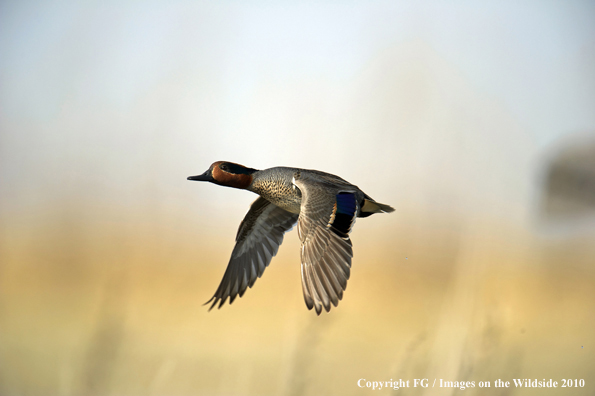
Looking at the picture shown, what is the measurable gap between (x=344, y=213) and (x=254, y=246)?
1.43 m

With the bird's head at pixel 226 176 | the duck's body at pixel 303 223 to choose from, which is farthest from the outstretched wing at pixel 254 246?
the bird's head at pixel 226 176

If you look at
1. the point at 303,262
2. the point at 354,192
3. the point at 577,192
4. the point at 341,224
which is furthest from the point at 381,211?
the point at 577,192

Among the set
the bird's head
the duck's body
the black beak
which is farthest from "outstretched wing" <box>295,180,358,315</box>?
the black beak

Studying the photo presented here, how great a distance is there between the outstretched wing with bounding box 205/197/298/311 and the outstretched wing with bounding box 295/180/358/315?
43.4 inches

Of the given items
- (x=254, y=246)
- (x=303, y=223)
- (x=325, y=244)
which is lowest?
(x=254, y=246)

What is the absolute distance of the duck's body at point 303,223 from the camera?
8.25ft

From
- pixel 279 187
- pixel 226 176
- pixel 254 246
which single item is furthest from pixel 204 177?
pixel 254 246

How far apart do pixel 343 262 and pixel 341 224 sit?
26 cm

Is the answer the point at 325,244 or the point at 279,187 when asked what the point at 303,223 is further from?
the point at 279,187

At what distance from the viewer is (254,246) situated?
3.97 metres

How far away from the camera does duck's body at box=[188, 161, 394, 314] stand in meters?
2.51

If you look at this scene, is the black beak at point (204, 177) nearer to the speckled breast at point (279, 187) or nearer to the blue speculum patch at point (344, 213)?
the speckled breast at point (279, 187)

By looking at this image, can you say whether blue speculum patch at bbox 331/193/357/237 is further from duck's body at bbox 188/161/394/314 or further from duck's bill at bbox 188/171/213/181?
duck's bill at bbox 188/171/213/181

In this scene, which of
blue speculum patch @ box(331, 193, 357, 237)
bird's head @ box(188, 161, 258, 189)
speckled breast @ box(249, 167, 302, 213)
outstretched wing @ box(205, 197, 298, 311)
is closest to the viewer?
blue speculum patch @ box(331, 193, 357, 237)
